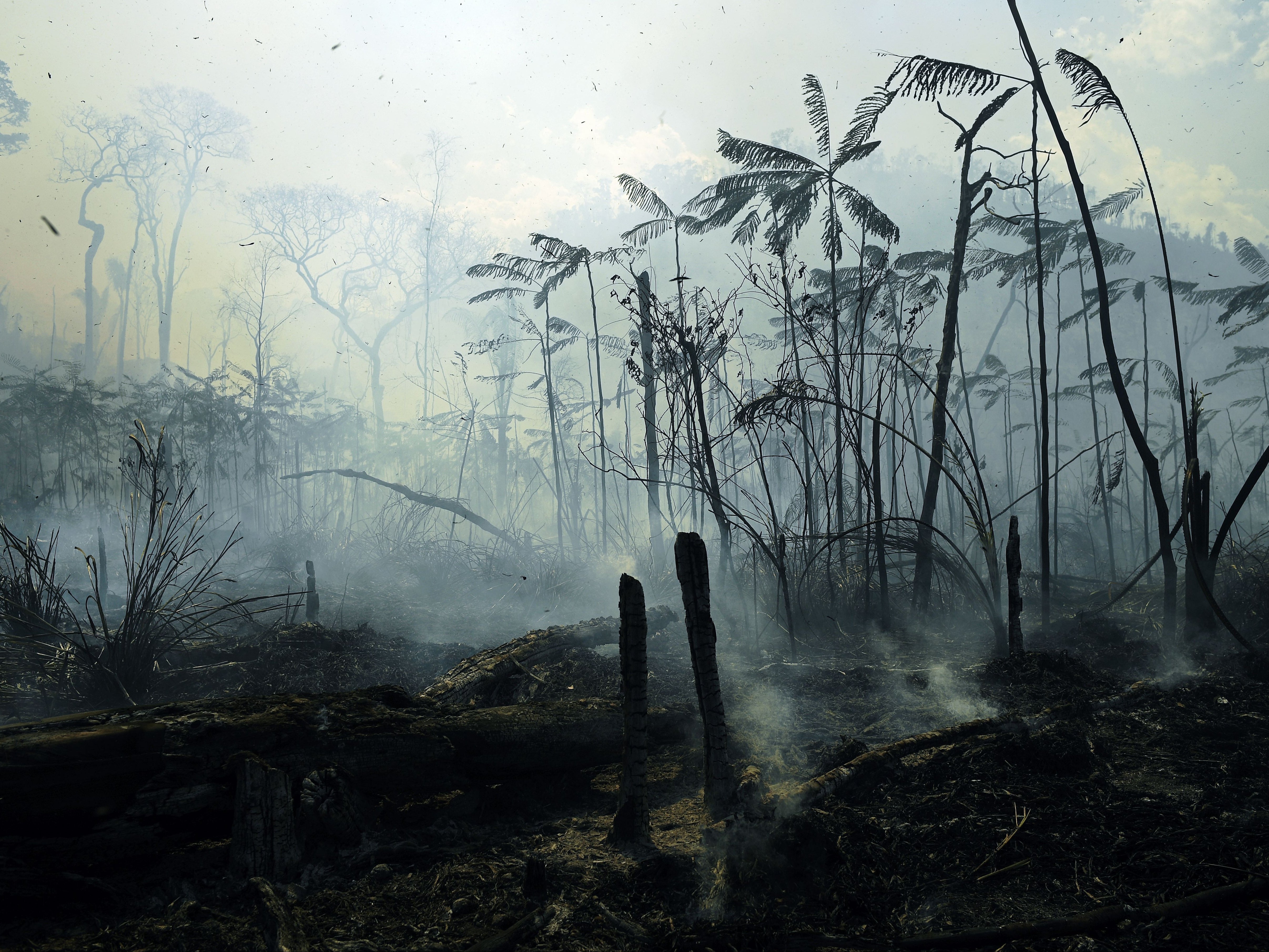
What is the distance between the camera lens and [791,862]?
2.37m

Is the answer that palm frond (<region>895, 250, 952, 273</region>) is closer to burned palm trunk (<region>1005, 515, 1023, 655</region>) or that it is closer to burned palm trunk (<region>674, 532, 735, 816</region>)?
burned palm trunk (<region>1005, 515, 1023, 655</region>)

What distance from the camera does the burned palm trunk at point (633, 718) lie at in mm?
2639

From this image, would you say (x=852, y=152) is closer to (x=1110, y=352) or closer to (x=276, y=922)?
(x=1110, y=352)

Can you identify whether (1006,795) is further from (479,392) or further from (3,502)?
(479,392)

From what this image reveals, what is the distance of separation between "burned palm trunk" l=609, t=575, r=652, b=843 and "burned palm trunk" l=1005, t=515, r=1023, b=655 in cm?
345

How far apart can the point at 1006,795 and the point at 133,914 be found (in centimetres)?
346

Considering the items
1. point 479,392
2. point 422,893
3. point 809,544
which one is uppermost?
point 479,392

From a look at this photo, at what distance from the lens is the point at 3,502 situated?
59.4 ft

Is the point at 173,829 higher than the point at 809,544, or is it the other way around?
the point at 809,544

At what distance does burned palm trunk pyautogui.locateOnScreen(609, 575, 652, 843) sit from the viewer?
264 centimetres

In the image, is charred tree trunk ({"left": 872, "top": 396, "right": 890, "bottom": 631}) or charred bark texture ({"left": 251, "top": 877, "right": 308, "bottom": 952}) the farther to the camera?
charred tree trunk ({"left": 872, "top": 396, "right": 890, "bottom": 631})

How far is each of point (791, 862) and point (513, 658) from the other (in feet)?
10.6

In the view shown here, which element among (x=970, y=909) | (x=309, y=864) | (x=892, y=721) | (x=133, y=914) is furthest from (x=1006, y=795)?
(x=133, y=914)

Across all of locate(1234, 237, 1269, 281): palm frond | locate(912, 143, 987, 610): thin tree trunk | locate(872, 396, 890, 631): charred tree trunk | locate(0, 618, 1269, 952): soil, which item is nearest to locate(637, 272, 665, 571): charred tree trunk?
locate(872, 396, 890, 631): charred tree trunk
